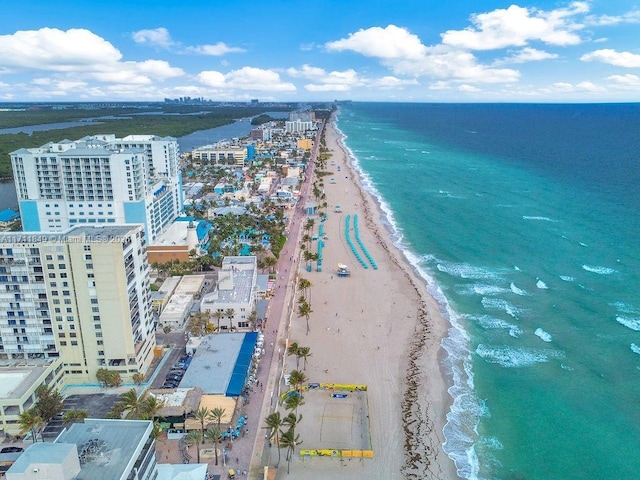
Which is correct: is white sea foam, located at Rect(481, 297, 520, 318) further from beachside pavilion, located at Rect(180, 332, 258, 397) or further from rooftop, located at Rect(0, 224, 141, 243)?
rooftop, located at Rect(0, 224, 141, 243)

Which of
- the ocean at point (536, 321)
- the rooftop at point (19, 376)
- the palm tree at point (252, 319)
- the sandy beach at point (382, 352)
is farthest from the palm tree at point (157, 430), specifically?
the ocean at point (536, 321)

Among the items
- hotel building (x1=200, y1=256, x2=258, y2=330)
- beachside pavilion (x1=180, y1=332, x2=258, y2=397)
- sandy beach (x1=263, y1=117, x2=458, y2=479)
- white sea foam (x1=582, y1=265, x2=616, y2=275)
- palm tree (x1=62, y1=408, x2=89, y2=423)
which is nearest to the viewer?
sandy beach (x1=263, y1=117, x2=458, y2=479)

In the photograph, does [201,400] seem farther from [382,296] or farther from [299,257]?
[299,257]

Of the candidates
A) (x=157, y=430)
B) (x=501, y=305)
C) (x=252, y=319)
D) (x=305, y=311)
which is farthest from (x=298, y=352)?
(x=501, y=305)

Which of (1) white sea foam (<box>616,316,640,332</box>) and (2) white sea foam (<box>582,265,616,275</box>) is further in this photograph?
(2) white sea foam (<box>582,265,616,275</box>)

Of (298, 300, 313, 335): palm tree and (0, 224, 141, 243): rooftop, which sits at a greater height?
(0, 224, 141, 243): rooftop

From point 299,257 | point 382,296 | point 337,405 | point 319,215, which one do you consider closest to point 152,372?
point 337,405

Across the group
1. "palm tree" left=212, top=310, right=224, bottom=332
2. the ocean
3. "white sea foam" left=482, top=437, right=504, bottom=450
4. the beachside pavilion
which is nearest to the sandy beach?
the ocean

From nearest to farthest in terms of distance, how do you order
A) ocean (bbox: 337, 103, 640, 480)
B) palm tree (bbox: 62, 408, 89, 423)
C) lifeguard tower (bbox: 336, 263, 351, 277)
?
1. palm tree (bbox: 62, 408, 89, 423)
2. ocean (bbox: 337, 103, 640, 480)
3. lifeguard tower (bbox: 336, 263, 351, 277)
